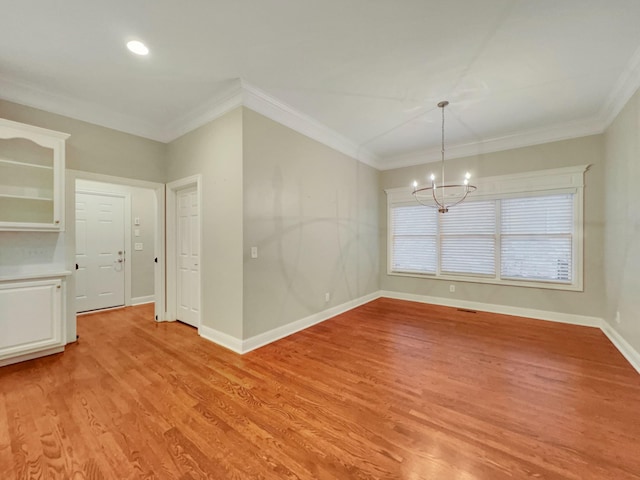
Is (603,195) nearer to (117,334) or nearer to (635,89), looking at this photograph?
(635,89)

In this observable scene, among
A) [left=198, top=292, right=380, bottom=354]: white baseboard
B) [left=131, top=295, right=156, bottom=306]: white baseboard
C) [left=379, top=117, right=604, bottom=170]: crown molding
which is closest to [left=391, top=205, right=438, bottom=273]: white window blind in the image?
[left=379, top=117, right=604, bottom=170]: crown molding

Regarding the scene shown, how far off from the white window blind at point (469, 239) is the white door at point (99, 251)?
6.28m

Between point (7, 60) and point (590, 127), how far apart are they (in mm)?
7205

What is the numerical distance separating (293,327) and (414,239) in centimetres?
330

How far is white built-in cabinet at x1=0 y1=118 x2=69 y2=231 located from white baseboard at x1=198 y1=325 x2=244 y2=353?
2.05 m

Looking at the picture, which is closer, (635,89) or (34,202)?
(635,89)

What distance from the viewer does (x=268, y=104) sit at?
10.7ft

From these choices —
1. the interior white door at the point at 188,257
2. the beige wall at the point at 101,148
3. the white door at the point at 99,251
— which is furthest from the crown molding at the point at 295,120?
the white door at the point at 99,251

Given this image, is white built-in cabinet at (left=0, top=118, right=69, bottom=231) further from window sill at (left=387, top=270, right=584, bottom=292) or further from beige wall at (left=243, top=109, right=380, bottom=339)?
window sill at (left=387, top=270, right=584, bottom=292)

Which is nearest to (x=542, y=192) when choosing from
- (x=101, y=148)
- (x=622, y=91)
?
(x=622, y=91)

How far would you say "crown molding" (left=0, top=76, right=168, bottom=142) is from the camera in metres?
2.90

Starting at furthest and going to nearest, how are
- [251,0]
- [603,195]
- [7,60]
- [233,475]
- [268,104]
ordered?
[603,195] < [268,104] < [7,60] < [251,0] < [233,475]

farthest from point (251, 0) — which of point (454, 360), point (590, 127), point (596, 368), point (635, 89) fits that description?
point (590, 127)

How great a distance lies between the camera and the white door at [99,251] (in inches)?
182
